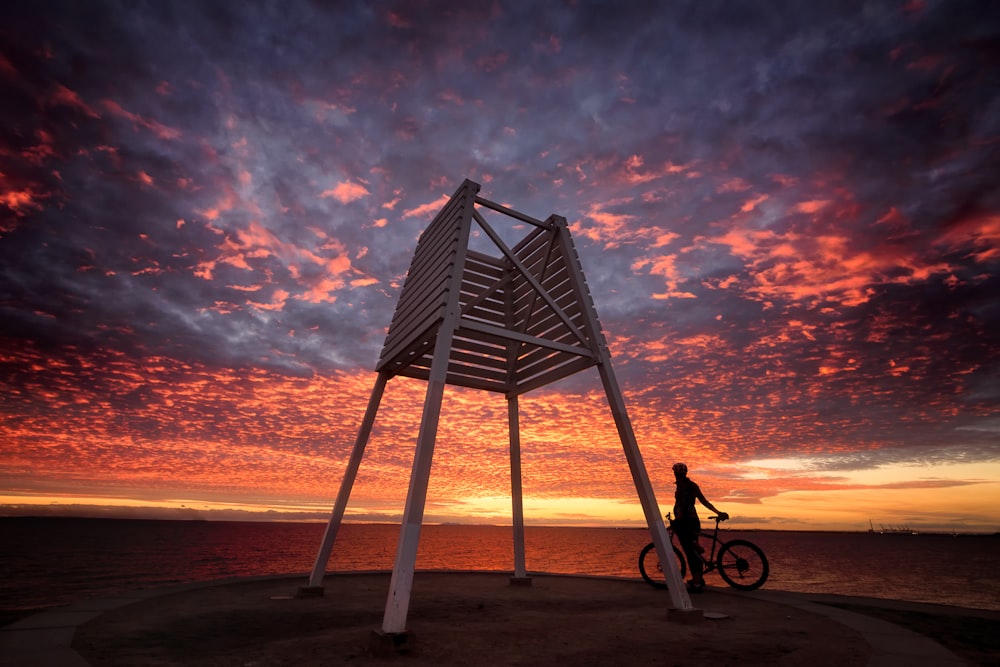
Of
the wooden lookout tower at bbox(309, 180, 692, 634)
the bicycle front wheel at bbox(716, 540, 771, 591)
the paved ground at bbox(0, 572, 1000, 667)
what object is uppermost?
the wooden lookout tower at bbox(309, 180, 692, 634)

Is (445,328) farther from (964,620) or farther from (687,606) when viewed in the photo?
(964,620)

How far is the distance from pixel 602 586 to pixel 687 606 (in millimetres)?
3925

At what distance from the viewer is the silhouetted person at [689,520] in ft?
32.9

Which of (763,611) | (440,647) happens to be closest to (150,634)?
(440,647)

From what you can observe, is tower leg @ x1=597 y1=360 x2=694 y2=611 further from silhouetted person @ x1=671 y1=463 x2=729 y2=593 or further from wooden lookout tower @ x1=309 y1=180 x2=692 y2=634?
silhouetted person @ x1=671 y1=463 x2=729 y2=593

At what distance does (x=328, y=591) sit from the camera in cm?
1003

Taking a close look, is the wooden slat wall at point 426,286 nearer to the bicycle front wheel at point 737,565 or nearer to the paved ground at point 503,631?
the paved ground at point 503,631

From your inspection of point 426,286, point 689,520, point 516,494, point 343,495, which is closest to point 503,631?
point 343,495

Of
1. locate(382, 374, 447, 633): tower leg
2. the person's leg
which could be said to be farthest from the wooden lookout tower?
the person's leg

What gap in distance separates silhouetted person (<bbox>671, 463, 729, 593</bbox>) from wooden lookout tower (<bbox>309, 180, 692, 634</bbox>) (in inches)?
101

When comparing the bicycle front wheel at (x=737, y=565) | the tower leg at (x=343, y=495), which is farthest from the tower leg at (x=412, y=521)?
the bicycle front wheel at (x=737, y=565)

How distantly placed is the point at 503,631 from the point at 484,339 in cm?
541

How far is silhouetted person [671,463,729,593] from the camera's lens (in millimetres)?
10031

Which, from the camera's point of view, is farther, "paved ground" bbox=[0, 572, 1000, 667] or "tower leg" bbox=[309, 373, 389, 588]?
"tower leg" bbox=[309, 373, 389, 588]
